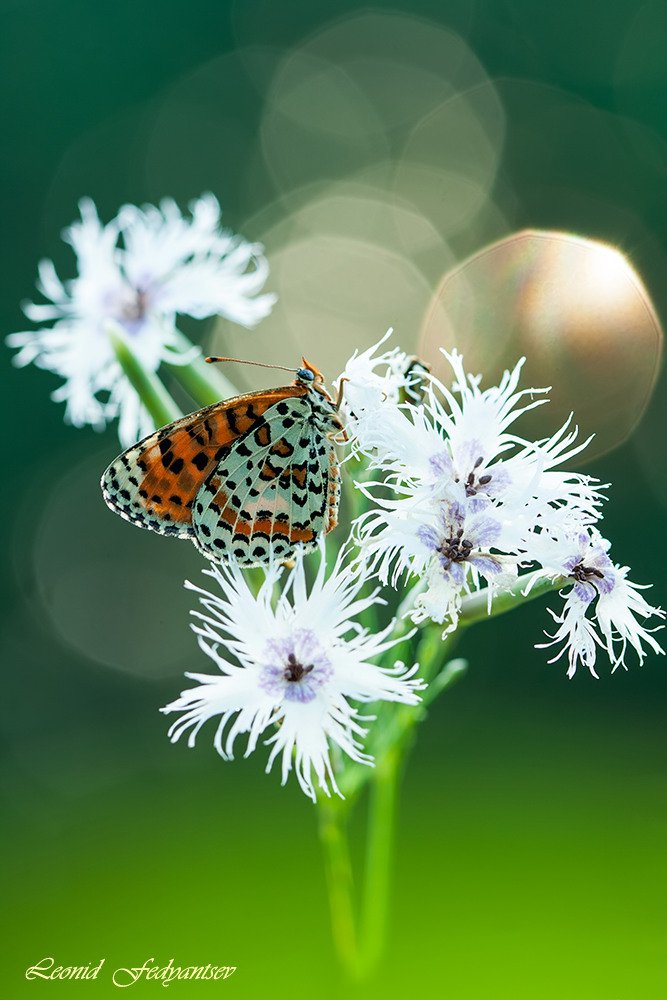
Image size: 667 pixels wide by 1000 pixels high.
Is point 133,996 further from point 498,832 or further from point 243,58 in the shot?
point 243,58

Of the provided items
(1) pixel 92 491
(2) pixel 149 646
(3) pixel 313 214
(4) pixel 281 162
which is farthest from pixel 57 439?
(4) pixel 281 162

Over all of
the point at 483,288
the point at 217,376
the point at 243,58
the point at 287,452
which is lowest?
the point at 287,452

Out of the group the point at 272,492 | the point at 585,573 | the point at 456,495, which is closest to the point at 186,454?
the point at 272,492

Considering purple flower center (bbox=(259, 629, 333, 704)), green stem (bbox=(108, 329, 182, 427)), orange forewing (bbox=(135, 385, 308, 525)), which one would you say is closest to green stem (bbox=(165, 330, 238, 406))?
green stem (bbox=(108, 329, 182, 427))

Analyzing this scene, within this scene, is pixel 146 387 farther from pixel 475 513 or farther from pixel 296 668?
pixel 475 513

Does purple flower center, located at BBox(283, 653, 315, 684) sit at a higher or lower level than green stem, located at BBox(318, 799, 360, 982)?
higher

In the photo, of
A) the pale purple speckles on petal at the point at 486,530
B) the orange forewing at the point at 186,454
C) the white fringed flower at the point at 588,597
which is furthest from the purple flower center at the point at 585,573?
the orange forewing at the point at 186,454

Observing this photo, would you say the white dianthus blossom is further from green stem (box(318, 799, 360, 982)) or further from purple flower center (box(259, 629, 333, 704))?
green stem (box(318, 799, 360, 982))
